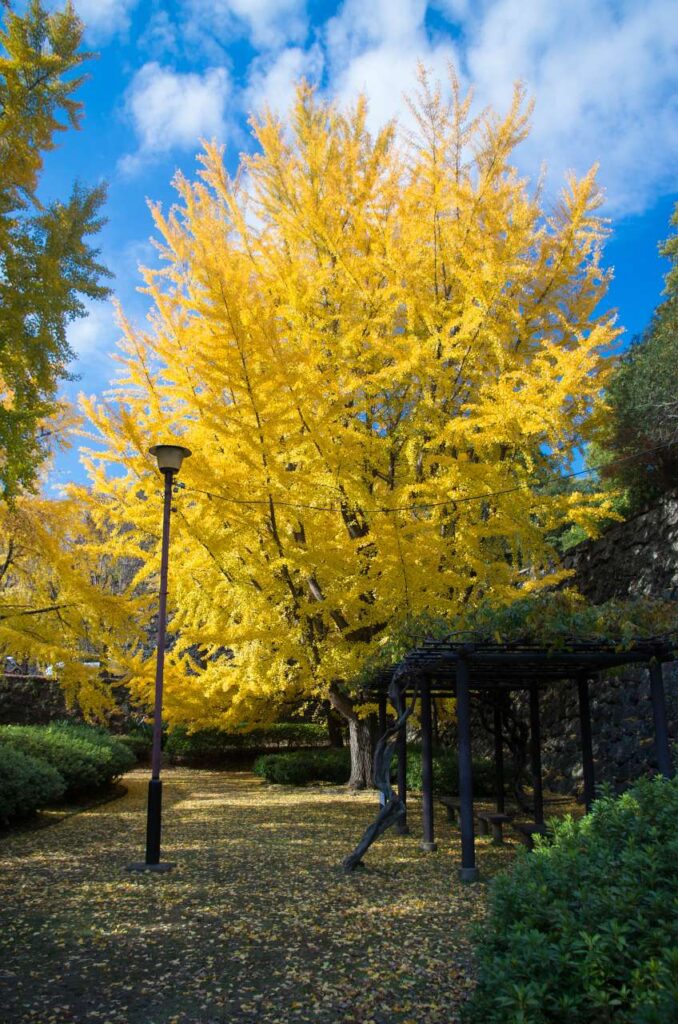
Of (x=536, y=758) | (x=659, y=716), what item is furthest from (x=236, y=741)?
(x=659, y=716)

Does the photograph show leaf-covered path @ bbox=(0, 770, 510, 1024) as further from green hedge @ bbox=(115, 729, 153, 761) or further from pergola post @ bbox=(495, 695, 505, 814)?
green hedge @ bbox=(115, 729, 153, 761)

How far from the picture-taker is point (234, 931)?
4.14m

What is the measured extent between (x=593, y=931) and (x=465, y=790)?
146 inches

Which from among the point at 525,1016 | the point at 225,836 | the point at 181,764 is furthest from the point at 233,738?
the point at 525,1016

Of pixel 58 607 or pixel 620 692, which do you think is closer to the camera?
pixel 58 607

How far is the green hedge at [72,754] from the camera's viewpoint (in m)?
9.60

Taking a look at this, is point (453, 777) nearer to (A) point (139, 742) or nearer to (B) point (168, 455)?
(B) point (168, 455)

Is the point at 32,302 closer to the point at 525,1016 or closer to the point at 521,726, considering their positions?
the point at 525,1016

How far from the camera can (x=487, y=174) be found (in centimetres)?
834

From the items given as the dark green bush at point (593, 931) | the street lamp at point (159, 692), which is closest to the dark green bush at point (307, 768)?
the street lamp at point (159, 692)

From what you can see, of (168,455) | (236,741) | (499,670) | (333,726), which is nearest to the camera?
(168,455)

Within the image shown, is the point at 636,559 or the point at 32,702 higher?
the point at 636,559

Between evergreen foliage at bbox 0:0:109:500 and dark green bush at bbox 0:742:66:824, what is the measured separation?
3.76 meters

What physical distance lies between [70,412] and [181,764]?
1117 centimetres
